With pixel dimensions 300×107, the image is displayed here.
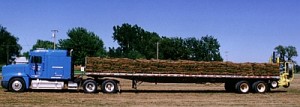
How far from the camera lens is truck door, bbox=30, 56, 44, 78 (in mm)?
30031

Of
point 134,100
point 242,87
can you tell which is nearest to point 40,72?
point 134,100

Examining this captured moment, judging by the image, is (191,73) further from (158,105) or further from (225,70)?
(158,105)

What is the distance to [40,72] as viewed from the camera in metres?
30.1

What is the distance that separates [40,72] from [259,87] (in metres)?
14.1

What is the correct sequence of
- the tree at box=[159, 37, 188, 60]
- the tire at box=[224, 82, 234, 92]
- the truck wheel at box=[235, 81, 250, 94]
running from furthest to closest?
1. the tree at box=[159, 37, 188, 60]
2. the tire at box=[224, 82, 234, 92]
3. the truck wheel at box=[235, 81, 250, 94]

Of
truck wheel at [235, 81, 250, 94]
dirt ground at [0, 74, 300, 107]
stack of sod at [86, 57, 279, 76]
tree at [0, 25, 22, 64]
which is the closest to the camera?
dirt ground at [0, 74, 300, 107]

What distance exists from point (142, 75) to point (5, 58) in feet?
348

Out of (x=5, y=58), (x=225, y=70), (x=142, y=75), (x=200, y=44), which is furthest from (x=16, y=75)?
(x=200, y=44)

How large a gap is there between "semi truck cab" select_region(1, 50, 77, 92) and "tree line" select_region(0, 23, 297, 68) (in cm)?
7428

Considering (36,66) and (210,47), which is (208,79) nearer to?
(36,66)

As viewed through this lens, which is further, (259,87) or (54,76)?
(259,87)

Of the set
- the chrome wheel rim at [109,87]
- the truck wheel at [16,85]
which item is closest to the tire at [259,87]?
the chrome wheel rim at [109,87]

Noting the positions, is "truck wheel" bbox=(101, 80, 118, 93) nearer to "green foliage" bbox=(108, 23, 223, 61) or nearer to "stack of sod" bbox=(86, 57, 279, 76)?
"stack of sod" bbox=(86, 57, 279, 76)

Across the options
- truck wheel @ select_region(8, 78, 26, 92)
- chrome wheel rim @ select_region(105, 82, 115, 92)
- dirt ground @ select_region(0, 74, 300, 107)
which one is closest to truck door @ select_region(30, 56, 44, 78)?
truck wheel @ select_region(8, 78, 26, 92)
